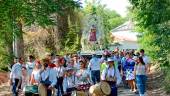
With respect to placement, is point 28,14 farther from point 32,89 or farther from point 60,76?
point 32,89

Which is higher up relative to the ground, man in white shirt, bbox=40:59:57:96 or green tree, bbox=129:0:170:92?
green tree, bbox=129:0:170:92

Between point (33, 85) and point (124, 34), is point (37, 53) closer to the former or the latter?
point (33, 85)

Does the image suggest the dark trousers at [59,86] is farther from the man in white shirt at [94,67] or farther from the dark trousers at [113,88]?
the dark trousers at [113,88]

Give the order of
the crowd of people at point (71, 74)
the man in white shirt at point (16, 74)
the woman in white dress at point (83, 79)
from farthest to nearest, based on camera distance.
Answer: the man in white shirt at point (16, 74) < the woman in white dress at point (83, 79) < the crowd of people at point (71, 74)

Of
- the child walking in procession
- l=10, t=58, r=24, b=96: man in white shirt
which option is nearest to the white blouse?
the child walking in procession

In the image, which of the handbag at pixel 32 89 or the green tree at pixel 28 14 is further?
the green tree at pixel 28 14

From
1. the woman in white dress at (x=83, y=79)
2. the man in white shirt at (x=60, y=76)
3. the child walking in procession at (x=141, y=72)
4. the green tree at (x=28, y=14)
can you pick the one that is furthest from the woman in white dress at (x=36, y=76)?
the child walking in procession at (x=141, y=72)

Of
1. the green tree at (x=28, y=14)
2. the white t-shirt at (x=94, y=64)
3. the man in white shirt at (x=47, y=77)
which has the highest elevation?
the green tree at (x=28, y=14)

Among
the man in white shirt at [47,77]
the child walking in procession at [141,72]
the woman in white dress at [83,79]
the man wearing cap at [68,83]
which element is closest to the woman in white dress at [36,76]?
the man in white shirt at [47,77]

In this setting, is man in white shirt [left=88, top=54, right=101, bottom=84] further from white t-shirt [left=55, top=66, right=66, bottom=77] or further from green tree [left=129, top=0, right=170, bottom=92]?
white t-shirt [left=55, top=66, right=66, bottom=77]

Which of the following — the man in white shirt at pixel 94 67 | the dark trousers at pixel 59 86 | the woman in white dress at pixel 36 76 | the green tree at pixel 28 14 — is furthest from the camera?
the man in white shirt at pixel 94 67

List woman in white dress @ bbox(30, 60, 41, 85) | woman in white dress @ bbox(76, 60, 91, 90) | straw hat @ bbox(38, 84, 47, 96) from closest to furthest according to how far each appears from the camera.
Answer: straw hat @ bbox(38, 84, 47, 96) → woman in white dress @ bbox(30, 60, 41, 85) → woman in white dress @ bbox(76, 60, 91, 90)

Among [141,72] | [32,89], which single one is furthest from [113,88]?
[141,72]

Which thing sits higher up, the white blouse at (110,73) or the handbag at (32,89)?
the white blouse at (110,73)
